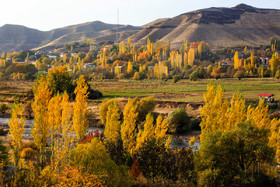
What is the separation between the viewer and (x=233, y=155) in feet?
70.5

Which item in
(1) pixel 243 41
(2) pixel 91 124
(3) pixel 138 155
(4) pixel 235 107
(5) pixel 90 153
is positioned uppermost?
(1) pixel 243 41

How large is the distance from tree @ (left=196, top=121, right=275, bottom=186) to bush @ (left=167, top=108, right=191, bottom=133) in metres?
23.4

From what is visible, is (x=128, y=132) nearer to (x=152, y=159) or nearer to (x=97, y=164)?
(x=152, y=159)

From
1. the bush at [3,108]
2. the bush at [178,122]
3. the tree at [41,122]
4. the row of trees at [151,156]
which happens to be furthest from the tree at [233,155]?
the bush at [3,108]

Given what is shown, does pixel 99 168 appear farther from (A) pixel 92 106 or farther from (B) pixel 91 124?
(A) pixel 92 106

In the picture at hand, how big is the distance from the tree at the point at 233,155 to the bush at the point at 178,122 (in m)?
23.4

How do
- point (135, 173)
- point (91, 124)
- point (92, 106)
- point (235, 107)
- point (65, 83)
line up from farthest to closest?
1. point (65, 83)
2. point (92, 106)
3. point (91, 124)
4. point (235, 107)
5. point (135, 173)

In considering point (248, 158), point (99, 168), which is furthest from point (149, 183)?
point (248, 158)

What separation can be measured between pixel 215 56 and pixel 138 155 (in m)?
135

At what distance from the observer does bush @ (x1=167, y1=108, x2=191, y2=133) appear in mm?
45688

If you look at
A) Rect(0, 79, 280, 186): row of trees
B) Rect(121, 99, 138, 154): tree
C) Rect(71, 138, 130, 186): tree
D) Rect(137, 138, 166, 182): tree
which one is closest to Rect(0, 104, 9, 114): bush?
Rect(0, 79, 280, 186): row of trees

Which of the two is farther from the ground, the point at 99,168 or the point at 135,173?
the point at 99,168

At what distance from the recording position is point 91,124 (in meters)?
51.0

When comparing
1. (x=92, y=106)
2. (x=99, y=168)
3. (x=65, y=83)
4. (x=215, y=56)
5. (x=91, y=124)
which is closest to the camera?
(x=99, y=168)
